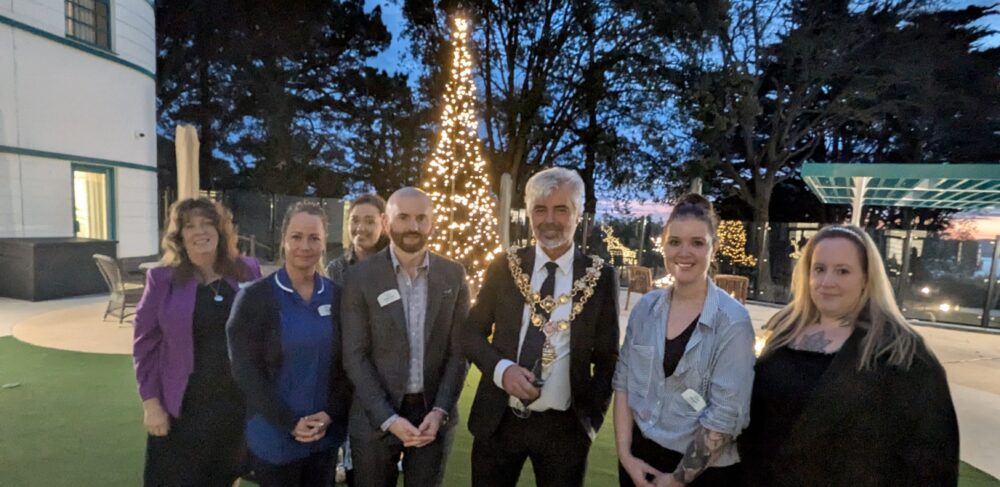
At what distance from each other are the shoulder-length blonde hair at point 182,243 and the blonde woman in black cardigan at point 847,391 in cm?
215

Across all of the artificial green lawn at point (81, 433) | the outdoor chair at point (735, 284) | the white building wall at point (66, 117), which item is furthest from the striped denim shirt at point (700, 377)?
the white building wall at point (66, 117)

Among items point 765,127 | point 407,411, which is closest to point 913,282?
point 765,127

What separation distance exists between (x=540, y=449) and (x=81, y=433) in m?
3.33

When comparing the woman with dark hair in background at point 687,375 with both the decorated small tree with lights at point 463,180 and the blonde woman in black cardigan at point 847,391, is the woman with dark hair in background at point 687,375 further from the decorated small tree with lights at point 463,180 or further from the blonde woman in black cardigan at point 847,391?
the decorated small tree with lights at point 463,180

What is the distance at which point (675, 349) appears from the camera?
68.1 inches

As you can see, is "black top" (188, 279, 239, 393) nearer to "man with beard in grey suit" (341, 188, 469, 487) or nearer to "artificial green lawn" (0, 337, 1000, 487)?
"man with beard in grey suit" (341, 188, 469, 487)

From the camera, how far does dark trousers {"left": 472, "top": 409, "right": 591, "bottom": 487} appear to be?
6.14ft

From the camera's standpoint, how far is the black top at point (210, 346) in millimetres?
2037

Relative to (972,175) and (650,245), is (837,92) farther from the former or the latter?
(972,175)

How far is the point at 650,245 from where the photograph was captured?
43.8 feet

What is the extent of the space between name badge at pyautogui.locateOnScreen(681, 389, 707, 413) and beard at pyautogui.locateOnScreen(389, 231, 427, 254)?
1.09 m

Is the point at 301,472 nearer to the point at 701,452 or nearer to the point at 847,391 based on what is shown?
the point at 701,452

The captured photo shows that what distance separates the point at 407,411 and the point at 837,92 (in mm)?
18012

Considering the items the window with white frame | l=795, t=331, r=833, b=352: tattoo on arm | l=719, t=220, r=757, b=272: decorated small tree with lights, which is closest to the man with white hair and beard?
l=795, t=331, r=833, b=352: tattoo on arm
